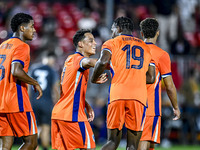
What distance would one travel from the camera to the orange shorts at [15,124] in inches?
247

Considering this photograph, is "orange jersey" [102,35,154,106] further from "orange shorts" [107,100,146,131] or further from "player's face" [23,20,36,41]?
"player's face" [23,20,36,41]

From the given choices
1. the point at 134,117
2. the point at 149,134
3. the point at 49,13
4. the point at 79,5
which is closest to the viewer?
the point at 134,117

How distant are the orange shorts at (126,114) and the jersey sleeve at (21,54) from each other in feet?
4.95

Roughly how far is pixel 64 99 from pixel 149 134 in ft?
5.28

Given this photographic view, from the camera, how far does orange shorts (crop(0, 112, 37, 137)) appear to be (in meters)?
6.28

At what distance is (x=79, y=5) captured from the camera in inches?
757

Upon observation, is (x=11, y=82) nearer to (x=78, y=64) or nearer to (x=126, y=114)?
(x=78, y=64)

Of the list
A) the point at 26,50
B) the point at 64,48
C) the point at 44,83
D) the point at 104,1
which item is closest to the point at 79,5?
the point at 104,1

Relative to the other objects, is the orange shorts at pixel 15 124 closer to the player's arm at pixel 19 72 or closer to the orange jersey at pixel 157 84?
the player's arm at pixel 19 72

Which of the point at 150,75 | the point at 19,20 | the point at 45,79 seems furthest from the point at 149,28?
the point at 45,79

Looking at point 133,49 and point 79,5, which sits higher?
point 79,5

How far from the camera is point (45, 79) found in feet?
33.8

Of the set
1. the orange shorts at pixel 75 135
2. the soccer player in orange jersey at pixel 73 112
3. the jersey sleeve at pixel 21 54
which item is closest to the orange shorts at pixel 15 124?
the soccer player in orange jersey at pixel 73 112

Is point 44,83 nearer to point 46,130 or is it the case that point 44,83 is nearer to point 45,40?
point 46,130
